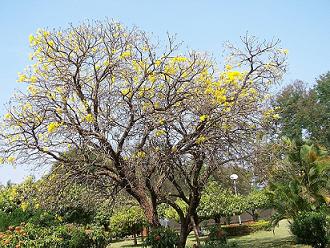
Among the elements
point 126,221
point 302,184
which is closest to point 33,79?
point 302,184

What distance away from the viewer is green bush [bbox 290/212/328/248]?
13328mm

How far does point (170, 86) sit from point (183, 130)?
1.27 metres

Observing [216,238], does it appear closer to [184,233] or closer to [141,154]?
[184,233]

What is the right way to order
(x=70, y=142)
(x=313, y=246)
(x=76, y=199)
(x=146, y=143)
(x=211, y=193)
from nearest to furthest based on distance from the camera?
(x=70, y=142)
(x=146, y=143)
(x=76, y=199)
(x=313, y=246)
(x=211, y=193)

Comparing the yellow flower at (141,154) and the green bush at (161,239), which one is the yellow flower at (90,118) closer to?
the yellow flower at (141,154)

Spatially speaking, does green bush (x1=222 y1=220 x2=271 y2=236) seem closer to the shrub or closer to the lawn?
the lawn

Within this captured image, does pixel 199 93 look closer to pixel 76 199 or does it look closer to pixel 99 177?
pixel 99 177

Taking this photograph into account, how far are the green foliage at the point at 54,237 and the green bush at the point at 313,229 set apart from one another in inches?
264

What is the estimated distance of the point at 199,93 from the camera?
35.5 feet

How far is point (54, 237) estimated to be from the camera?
1288cm

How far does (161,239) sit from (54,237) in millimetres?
3573

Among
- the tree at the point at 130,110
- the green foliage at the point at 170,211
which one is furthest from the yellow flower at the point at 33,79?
the green foliage at the point at 170,211

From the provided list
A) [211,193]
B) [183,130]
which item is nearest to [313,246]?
[183,130]

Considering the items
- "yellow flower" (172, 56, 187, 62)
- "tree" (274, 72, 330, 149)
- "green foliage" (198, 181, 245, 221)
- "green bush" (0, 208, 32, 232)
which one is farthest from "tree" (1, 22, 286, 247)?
"tree" (274, 72, 330, 149)
